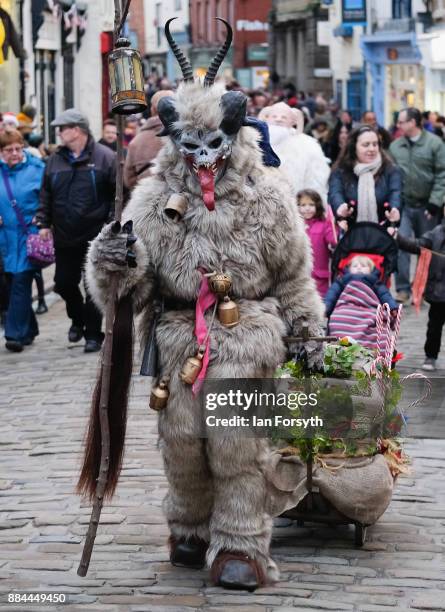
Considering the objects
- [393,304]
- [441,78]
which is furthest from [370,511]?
[441,78]

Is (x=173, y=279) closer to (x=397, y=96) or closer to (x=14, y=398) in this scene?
(x=14, y=398)

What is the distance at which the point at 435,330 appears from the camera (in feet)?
37.1

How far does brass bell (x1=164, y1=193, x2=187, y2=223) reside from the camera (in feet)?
19.8

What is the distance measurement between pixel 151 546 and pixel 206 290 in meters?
1.35

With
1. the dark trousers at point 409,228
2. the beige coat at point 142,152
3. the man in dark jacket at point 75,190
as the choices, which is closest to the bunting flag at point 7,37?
the dark trousers at point 409,228

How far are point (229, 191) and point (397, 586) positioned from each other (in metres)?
1.79

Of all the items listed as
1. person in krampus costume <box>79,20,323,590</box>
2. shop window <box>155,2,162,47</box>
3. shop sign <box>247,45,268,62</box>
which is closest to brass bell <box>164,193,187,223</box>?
person in krampus costume <box>79,20,323,590</box>

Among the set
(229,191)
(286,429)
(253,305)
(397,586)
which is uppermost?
(229,191)

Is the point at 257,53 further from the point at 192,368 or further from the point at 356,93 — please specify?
the point at 192,368

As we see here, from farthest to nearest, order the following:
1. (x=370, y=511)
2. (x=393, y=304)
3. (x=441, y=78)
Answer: (x=441, y=78) < (x=393, y=304) < (x=370, y=511)

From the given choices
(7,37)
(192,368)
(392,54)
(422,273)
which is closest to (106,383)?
(192,368)

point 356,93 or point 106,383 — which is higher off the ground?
point 356,93

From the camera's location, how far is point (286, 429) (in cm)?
644

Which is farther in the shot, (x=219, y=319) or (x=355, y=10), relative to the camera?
(x=355, y=10)
